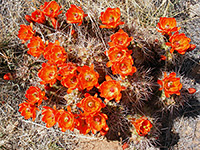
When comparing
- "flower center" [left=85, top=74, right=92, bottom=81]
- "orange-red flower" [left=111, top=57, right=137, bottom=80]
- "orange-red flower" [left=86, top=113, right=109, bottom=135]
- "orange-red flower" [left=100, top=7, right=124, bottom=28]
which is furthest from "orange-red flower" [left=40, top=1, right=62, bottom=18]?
"orange-red flower" [left=86, top=113, right=109, bottom=135]

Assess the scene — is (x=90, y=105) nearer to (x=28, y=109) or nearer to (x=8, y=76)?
(x=28, y=109)

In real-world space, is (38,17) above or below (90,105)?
above

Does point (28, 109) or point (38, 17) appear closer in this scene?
point (28, 109)

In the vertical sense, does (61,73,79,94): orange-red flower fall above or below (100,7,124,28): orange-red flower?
below

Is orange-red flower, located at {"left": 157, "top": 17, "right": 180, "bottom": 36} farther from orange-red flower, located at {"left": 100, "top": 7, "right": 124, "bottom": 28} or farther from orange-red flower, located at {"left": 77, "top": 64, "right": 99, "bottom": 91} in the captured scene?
orange-red flower, located at {"left": 77, "top": 64, "right": 99, "bottom": 91}

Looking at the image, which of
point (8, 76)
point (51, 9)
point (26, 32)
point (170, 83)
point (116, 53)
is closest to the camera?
point (116, 53)

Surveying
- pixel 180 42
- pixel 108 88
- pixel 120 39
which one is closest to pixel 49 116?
pixel 108 88
